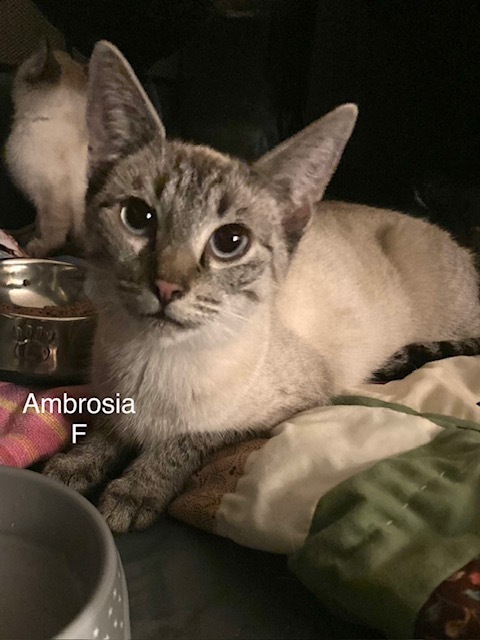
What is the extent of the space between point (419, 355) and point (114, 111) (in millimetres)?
910

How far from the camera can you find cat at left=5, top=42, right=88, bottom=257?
6.66ft

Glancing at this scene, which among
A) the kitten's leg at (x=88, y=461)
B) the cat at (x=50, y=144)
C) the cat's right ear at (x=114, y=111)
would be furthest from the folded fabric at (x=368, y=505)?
the cat at (x=50, y=144)

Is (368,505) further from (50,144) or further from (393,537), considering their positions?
(50,144)

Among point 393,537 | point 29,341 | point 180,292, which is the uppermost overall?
point 180,292

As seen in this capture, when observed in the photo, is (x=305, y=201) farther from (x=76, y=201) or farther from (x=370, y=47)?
(x=76, y=201)

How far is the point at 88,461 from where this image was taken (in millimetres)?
1163

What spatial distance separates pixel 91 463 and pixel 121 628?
46 centimetres

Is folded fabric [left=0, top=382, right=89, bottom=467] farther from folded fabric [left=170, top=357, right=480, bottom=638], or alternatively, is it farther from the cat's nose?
the cat's nose

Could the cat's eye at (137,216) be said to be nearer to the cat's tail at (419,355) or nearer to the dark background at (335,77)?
the cat's tail at (419,355)

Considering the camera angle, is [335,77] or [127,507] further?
[335,77]

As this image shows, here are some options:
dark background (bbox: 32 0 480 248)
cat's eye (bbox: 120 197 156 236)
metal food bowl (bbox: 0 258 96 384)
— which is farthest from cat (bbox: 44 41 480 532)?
dark background (bbox: 32 0 480 248)

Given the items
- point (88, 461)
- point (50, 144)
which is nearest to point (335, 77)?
point (50, 144)

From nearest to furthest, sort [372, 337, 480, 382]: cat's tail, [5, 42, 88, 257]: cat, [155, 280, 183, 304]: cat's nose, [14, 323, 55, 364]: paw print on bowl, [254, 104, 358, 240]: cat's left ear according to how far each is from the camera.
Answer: [155, 280, 183, 304]: cat's nose → [254, 104, 358, 240]: cat's left ear → [14, 323, 55, 364]: paw print on bowl → [372, 337, 480, 382]: cat's tail → [5, 42, 88, 257]: cat

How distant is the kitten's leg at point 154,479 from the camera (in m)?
1.03
